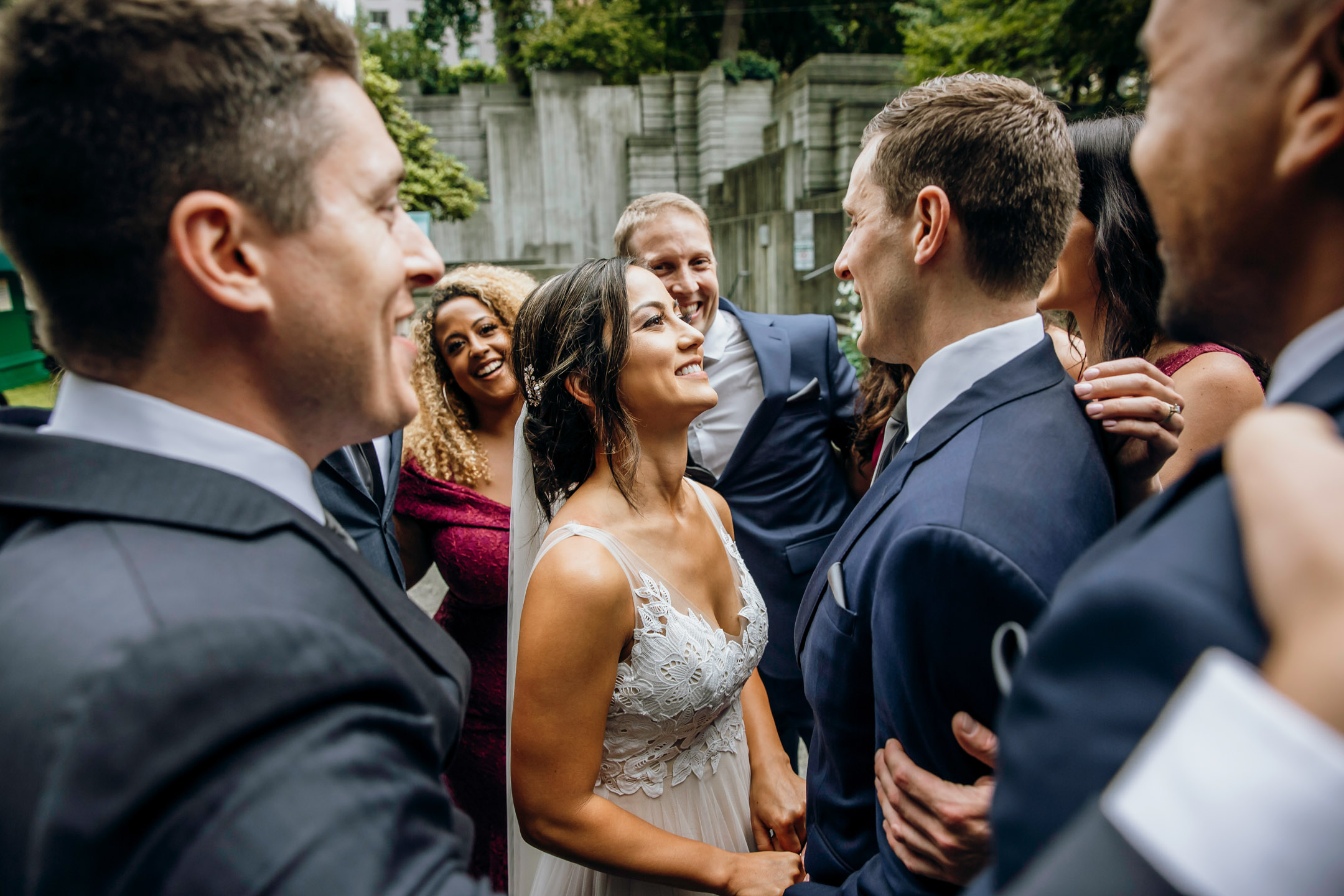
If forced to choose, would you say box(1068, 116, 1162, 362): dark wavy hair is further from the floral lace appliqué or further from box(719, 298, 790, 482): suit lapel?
box(719, 298, 790, 482): suit lapel

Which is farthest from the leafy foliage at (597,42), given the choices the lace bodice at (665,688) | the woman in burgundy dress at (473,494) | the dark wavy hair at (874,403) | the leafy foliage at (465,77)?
the lace bodice at (665,688)

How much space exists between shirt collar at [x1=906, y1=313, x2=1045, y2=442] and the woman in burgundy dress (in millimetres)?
1820

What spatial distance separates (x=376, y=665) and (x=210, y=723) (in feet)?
0.56

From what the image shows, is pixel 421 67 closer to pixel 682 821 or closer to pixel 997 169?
pixel 997 169

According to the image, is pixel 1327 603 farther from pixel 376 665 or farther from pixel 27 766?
pixel 27 766

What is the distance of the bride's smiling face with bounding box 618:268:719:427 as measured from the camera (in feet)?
8.14

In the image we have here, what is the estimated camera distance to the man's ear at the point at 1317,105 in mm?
689

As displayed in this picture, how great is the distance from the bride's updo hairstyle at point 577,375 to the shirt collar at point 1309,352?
176cm

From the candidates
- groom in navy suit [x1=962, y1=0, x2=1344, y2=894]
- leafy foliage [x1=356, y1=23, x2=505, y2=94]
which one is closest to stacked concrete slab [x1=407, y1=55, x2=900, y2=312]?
leafy foliage [x1=356, y1=23, x2=505, y2=94]

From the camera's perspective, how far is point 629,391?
2490 mm

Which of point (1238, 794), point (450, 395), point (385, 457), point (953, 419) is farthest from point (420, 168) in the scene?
point (1238, 794)

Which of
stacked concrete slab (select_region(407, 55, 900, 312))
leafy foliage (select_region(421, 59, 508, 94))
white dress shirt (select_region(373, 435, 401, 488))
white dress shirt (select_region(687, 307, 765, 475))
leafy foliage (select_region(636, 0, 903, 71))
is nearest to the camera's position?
white dress shirt (select_region(373, 435, 401, 488))

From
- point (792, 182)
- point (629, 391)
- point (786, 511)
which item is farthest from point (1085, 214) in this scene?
point (792, 182)

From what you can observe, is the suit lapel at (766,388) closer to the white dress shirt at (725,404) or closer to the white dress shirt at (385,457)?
the white dress shirt at (725,404)
